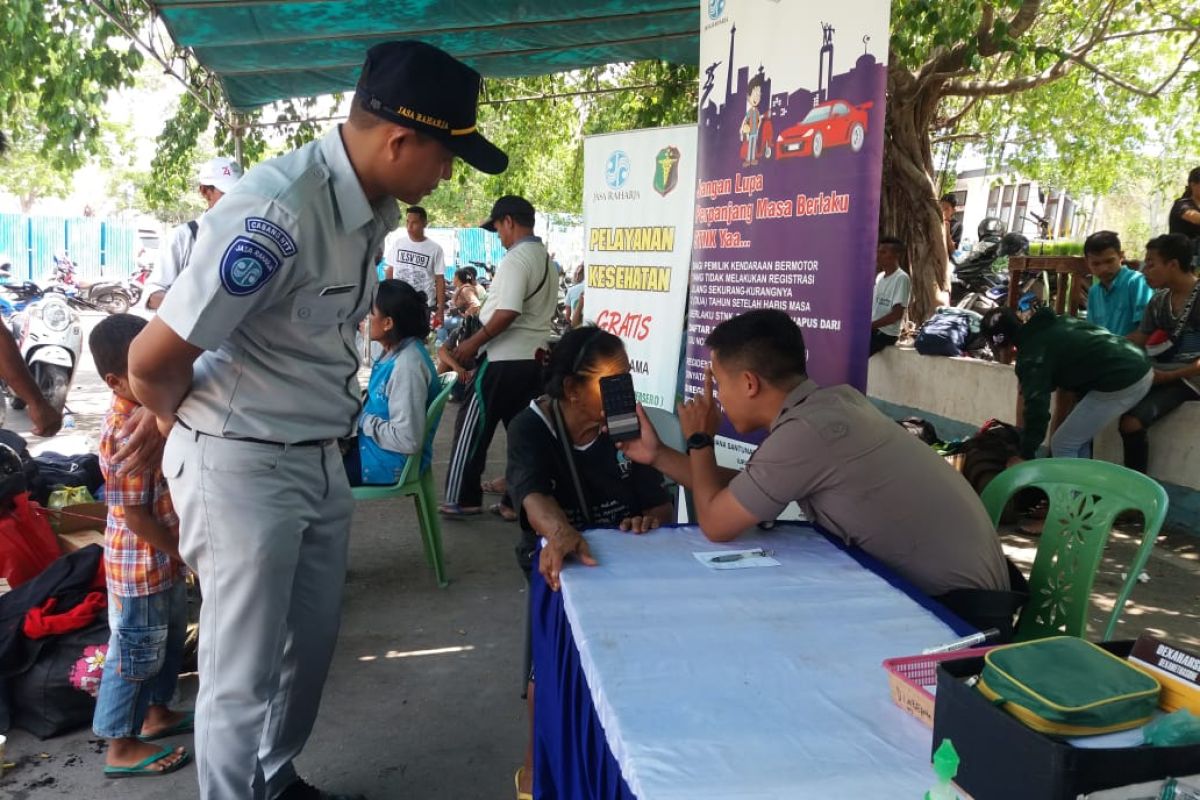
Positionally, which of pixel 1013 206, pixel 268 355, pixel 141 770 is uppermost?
pixel 1013 206

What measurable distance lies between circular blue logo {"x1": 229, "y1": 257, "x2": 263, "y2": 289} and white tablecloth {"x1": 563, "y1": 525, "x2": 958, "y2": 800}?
2.91 ft

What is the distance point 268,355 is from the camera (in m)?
1.91

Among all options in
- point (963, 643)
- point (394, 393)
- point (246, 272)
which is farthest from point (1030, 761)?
point (394, 393)

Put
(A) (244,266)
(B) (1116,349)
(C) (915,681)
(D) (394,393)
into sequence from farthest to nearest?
(B) (1116,349) → (D) (394,393) → (A) (244,266) → (C) (915,681)

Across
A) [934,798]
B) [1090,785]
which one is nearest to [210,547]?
[934,798]

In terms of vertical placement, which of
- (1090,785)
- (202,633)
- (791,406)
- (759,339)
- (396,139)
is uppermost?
(396,139)

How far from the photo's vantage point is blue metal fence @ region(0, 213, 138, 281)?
23375 millimetres

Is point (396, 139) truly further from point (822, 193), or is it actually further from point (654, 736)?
point (822, 193)

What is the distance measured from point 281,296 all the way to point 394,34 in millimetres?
4690

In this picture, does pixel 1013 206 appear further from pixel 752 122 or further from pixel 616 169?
pixel 752 122

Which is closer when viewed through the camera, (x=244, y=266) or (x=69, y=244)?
(x=244, y=266)

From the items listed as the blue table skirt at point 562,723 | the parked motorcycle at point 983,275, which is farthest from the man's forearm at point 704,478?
the parked motorcycle at point 983,275

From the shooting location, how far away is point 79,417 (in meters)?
7.95

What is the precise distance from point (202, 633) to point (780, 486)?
4.49 feet
